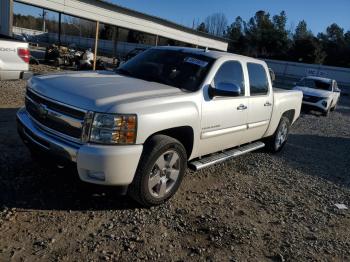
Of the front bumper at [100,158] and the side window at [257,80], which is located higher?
the side window at [257,80]

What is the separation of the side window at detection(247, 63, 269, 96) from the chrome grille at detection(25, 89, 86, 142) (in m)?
3.10

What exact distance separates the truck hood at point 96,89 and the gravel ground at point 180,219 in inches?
31.5

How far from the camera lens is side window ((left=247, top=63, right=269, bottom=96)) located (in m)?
6.14

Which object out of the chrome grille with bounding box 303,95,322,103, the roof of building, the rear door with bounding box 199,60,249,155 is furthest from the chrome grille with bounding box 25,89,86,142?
the roof of building

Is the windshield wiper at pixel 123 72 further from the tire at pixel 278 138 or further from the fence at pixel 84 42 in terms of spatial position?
the fence at pixel 84 42

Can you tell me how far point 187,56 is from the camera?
5.51 m

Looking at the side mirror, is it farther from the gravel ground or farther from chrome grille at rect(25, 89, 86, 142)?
chrome grille at rect(25, 89, 86, 142)

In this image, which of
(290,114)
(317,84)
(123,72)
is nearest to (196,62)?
(123,72)

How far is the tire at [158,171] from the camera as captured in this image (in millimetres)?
4109

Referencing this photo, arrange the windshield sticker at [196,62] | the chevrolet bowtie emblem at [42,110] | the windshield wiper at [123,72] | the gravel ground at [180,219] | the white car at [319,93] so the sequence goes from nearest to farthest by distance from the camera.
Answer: the gravel ground at [180,219]
the chevrolet bowtie emblem at [42,110]
the windshield sticker at [196,62]
the windshield wiper at [123,72]
the white car at [319,93]

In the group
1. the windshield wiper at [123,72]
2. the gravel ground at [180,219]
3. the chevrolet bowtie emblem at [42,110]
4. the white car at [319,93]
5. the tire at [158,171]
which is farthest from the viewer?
the white car at [319,93]

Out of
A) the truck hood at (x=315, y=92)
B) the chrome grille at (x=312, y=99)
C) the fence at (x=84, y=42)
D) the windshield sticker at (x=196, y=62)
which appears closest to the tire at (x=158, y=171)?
the windshield sticker at (x=196, y=62)

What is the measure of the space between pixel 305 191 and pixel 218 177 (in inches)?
52.7

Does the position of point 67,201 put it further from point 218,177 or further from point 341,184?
point 341,184
